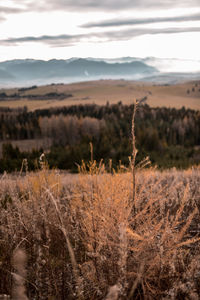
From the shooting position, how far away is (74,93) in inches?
6791

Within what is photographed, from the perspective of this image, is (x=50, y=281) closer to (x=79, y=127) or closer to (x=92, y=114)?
(x=79, y=127)

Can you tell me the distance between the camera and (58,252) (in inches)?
152

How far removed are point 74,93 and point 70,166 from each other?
149m

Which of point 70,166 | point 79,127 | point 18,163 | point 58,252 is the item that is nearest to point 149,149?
point 79,127

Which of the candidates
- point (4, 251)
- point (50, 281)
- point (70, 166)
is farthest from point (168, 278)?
point (70, 166)

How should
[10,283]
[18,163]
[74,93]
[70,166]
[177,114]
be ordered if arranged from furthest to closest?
[74,93], [177,114], [70,166], [18,163], [10,283]

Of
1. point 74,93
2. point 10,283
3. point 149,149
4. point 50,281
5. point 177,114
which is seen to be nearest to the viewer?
point 10,283

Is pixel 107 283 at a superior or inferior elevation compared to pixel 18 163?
superior

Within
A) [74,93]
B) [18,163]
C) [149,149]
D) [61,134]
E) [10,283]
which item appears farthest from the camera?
[74,93]

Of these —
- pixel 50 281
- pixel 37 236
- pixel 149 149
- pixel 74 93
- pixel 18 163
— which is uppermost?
pixel 74 93

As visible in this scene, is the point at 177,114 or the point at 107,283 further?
the point at 177,114

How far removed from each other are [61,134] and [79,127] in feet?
15.2

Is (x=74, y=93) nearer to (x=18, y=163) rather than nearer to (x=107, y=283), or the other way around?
(x=18, y=163)

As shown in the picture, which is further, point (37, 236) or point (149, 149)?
point (149, 149)
